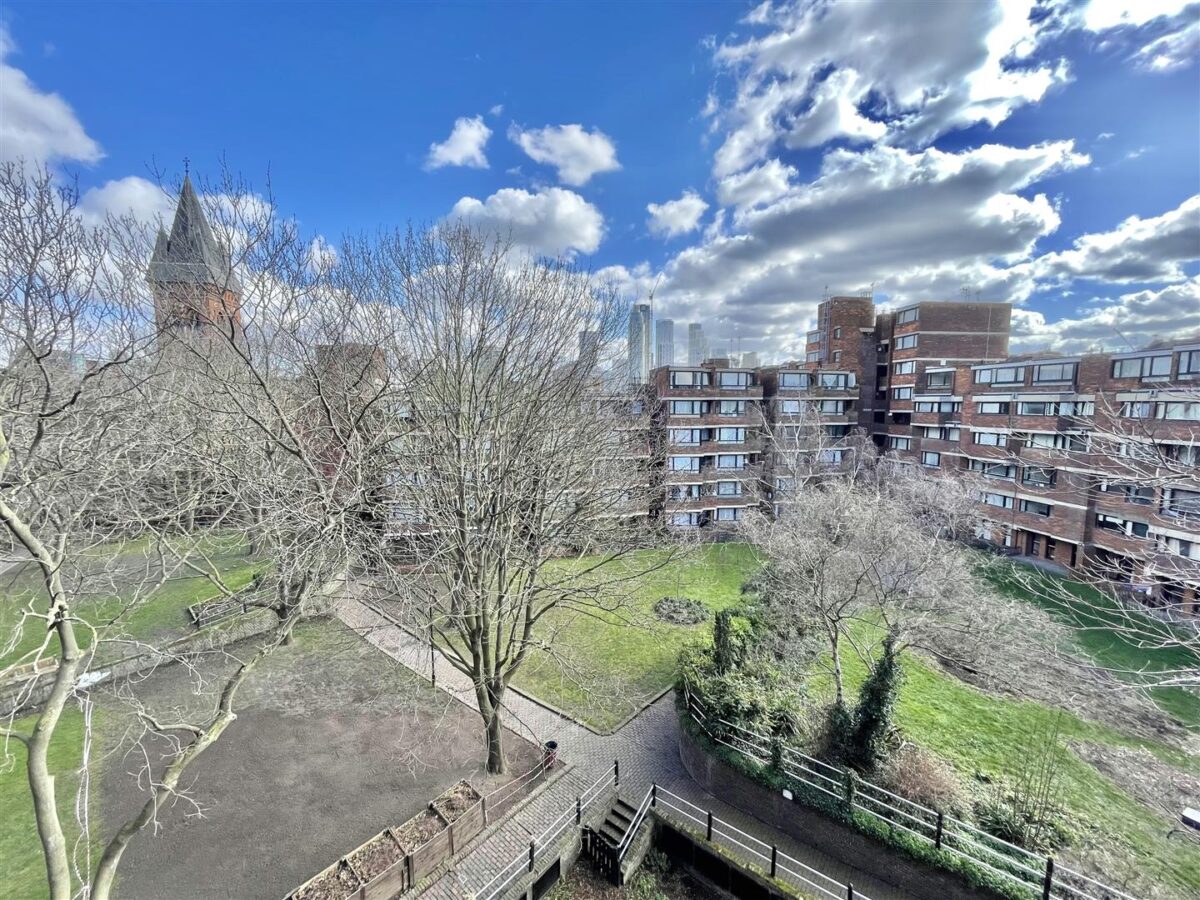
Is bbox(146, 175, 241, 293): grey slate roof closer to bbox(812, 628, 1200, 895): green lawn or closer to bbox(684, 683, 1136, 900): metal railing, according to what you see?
bbox(684, 683, 1136, 900): metal railing

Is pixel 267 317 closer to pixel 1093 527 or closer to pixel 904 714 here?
pixel 904 714

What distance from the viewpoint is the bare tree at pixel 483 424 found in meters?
10.1

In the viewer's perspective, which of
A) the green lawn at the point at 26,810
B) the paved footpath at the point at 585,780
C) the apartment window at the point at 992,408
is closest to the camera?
the green lawn at the point at 26,810

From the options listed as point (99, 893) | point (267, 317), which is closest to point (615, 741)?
point (99, 893)

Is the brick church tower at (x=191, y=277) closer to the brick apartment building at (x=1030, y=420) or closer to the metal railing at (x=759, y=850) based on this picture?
the metal railing at (x=759, y=850)

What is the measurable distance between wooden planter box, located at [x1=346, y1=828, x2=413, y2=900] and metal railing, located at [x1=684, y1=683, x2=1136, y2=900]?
639 cm

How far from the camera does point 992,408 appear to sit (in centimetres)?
2719

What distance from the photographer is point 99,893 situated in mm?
6344

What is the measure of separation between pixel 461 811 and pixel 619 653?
751 centimetres

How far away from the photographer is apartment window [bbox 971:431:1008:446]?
1024 inches

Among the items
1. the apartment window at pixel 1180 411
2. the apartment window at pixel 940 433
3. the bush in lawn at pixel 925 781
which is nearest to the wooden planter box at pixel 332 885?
the bush in lawn at pixel 925 781

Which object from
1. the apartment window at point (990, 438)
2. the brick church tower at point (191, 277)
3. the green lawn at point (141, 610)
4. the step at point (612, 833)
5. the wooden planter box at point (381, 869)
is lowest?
the step at point (612, 833)

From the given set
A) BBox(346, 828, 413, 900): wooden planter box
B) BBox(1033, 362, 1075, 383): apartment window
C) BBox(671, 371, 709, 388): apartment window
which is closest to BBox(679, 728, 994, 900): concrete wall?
BBox(346, 828, 413, 900): wooden planter box

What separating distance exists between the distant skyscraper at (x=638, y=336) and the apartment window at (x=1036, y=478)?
20460 mm
